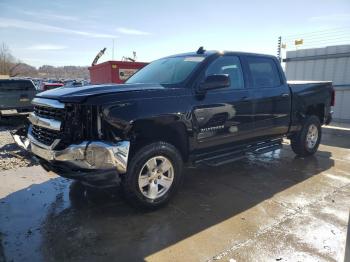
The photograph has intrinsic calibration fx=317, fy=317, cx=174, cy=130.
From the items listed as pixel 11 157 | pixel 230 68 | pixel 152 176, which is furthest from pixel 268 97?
pixel 11 157

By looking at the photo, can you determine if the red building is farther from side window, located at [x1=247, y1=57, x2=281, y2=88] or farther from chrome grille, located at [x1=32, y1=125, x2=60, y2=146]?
chrome grille, located at [x1=32, y1=125, x2=60, y2=146]

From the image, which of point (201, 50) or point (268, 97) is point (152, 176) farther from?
point (268, 97)

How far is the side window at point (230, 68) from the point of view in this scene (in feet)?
14.8

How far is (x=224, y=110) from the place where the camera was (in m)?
4.47

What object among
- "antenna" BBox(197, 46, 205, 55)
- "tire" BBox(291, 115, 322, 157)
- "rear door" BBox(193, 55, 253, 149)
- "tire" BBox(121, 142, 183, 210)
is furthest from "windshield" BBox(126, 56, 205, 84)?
"tire" BBox(291, 115, 322, 157)

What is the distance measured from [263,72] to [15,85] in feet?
31.9

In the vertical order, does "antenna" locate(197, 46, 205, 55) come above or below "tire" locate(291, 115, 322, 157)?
above

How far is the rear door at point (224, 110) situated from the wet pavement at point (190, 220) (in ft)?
2.67

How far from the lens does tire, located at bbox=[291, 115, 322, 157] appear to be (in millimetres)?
6395

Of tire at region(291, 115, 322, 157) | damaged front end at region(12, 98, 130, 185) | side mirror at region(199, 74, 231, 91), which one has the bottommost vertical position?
tire at region(291, 115, 322, 157)

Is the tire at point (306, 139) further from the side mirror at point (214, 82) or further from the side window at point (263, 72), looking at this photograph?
the side mirror at point (214, 82)

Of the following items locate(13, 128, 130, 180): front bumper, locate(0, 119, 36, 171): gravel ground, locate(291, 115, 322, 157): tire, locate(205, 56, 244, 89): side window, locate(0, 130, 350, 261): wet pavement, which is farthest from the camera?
locate(291, 115, 322, 157): tire

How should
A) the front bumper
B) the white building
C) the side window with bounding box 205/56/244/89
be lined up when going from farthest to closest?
1. the white building
2. the side window with bounding box 205/56/244/89
3. the front bumper

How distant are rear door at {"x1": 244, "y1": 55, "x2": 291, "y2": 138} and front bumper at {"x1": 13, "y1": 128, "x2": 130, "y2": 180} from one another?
2520 millimetres
